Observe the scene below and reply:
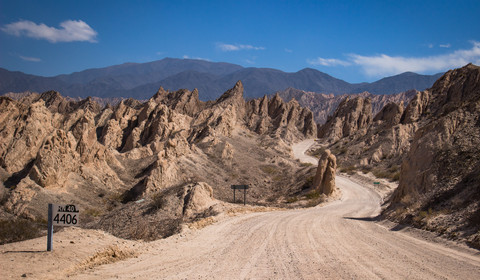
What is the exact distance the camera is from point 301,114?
12612cm

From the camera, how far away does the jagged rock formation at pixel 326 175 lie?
34.3 m

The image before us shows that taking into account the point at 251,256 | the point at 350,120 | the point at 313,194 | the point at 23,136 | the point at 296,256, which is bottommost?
the point at 313,194

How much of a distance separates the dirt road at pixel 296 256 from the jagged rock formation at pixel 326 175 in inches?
724

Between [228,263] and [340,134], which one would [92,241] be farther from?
[340,134]

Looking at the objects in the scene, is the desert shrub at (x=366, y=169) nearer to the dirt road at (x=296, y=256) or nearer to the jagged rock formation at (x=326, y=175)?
the jagged rock formation at (x=326, y=175)

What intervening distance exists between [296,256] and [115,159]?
27.0m

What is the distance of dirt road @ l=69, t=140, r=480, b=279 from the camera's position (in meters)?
9.16

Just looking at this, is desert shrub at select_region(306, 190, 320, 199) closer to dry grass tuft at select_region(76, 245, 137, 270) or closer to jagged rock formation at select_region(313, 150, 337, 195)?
jagged rock formation at select_region(313, 150, 337, 195)

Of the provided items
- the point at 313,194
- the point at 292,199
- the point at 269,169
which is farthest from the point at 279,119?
the point at 292,199

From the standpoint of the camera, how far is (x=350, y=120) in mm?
106438

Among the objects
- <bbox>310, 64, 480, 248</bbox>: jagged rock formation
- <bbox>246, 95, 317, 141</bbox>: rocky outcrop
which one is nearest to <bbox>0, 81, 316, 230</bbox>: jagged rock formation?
<bbox>310, 64, 480, 248</bbox>: jagged rock formation

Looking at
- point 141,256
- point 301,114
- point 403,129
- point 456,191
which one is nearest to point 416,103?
point 403,129

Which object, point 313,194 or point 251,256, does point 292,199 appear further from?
point 251,256

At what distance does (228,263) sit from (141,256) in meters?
2.62
